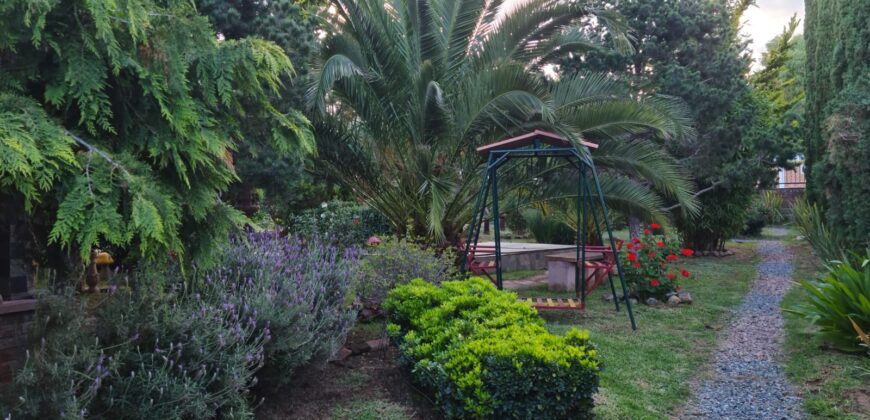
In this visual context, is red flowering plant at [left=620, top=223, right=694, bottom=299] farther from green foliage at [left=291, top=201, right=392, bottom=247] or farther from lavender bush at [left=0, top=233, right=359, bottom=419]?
lavender bush at [left=0, top=233, right=359, bottom=419]

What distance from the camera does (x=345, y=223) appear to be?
434 inches

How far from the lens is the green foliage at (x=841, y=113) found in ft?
21.2

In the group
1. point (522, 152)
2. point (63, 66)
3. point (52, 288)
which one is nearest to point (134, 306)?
point (52, 288)

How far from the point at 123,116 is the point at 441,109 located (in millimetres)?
4699

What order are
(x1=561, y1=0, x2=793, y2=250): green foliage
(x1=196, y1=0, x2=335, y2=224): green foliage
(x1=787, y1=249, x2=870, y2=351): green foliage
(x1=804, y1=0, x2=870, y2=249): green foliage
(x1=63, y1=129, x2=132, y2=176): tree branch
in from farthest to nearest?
(x1=561, y1=0, x2=793, y2=250): green foliage, (x1=196, y1=0, x2=335, y2=224): green foliage, (x1=804, y1=0, x2=870, y2=249): green foliage, (x1=787, y1=249, x2=870, y2=351): green foliage, (x1=63, y1=129, x2=132, y2=176): tree branch

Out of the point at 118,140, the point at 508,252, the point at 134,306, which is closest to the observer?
the point at 118,140

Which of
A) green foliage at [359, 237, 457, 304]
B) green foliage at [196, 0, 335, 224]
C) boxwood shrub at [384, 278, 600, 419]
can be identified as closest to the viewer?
boxwood shrub at [384, 278, 600, 419]

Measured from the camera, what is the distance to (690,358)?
5.27 meters

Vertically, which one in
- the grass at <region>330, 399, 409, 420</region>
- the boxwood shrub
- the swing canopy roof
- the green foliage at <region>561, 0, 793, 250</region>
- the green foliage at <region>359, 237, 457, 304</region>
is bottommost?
the grass at <region>330, 399, 409, 420</region>

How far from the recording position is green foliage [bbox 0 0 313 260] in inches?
97.5

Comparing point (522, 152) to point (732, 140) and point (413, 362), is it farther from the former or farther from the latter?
point (732, 140)

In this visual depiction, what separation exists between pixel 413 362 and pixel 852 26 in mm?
7219

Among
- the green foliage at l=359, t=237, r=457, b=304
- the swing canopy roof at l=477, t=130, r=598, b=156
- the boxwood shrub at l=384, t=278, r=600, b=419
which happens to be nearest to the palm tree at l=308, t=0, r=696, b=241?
the swing canopy roof at l=477, t=130, r=598, b=156

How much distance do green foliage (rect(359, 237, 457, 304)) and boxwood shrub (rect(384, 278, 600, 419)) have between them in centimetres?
187
